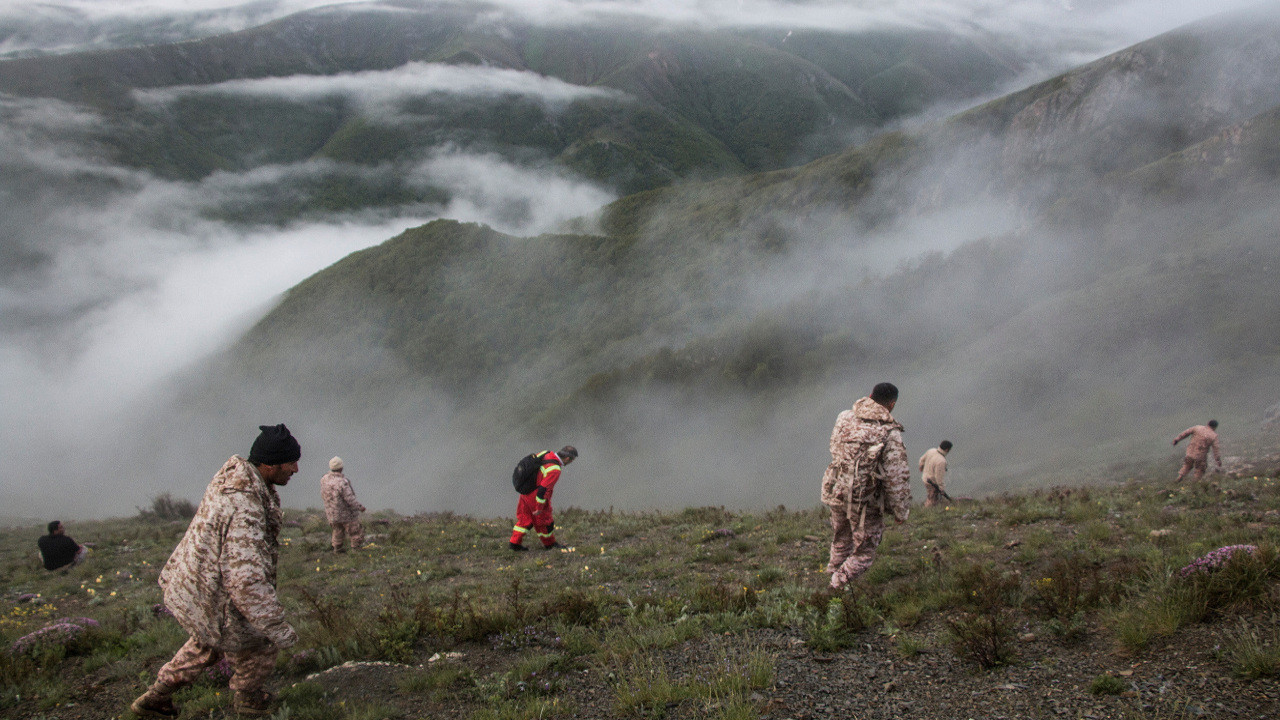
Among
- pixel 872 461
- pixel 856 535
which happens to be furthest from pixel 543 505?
pixel 872 461

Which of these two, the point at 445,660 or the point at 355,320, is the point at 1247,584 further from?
the point at 355,320

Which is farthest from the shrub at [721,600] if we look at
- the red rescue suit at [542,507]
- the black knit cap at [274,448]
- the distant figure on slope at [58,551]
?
the distant figure on slope at [58,551]

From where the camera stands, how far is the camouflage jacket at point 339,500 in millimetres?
12500

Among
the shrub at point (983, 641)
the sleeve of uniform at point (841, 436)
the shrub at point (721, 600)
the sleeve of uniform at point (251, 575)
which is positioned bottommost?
the shrub at point (721, 600)

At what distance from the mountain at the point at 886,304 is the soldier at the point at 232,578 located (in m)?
25.2

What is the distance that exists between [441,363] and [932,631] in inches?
3230

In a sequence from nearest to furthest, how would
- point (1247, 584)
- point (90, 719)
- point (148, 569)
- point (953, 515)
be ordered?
point (1247, 584), point (90, 719), point (953, 515), point (148, 569)

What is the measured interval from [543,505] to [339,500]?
14.4 ft

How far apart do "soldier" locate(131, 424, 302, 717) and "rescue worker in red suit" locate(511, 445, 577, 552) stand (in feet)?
21.1

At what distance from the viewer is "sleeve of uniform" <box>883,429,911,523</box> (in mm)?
6109

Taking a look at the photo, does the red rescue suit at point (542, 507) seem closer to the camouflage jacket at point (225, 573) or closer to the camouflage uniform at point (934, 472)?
the camouflage jacket at point (225, 573)

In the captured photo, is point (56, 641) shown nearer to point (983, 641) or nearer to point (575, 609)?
point (575, 609)

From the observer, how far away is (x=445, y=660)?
5.67 m

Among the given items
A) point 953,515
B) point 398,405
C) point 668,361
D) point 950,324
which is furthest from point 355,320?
point 953,515
